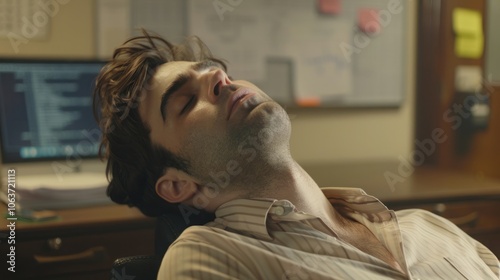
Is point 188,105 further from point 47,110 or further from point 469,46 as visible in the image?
point 469,46

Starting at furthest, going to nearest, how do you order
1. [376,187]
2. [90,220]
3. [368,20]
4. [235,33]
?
[368,20] → [235,33] → [376,187] → [90,220]

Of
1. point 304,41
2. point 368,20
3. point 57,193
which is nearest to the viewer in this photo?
A: point 57,193

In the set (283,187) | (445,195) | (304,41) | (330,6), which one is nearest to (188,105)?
(283,187)

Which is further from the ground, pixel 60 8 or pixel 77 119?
pixel 60 8

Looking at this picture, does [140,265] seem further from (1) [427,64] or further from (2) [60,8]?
(1) [427,64]

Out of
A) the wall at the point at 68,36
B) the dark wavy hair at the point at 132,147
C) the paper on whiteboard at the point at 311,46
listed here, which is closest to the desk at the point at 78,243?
A: the dark wavy hair at the point at 132,147

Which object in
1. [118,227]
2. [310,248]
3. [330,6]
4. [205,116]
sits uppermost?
[330,6]

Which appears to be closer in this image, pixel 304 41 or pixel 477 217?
pixel 477 217

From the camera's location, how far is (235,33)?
7.81 feet

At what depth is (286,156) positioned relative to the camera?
137cm

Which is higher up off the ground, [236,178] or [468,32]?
[468,32]

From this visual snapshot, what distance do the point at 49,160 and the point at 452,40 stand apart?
1.73 meters

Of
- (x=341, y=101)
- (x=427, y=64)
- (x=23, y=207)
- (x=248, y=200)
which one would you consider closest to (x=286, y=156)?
(x=248, y=200)

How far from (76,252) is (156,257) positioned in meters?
0.45
